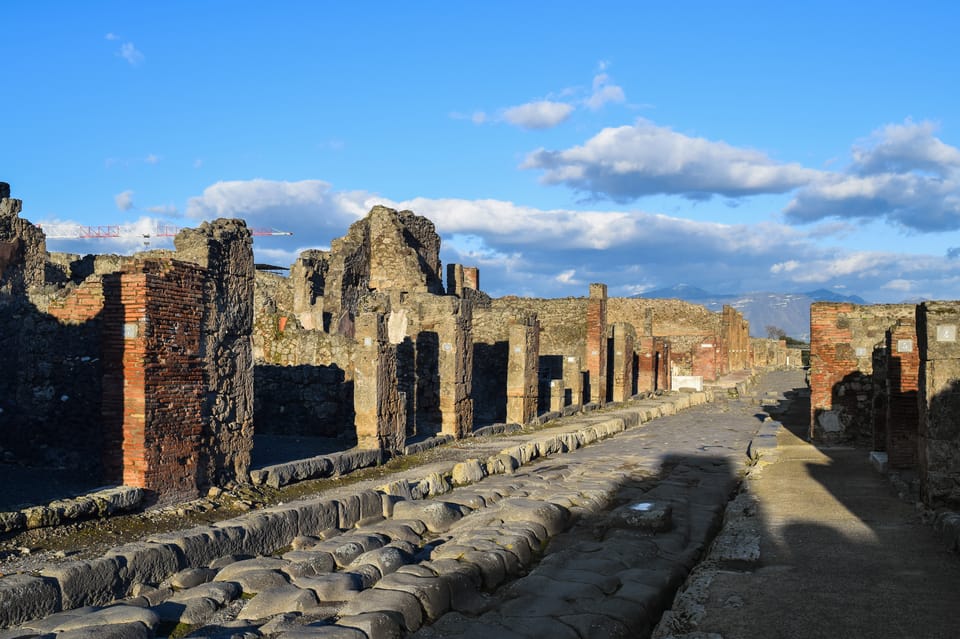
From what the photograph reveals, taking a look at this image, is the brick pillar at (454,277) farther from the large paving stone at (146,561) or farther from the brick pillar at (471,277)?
the large paving stone at (146,561)

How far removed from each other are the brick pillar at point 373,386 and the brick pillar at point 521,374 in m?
5.87

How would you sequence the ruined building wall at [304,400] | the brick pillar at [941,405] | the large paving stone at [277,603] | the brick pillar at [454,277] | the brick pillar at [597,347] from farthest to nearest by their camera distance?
the brick pillar at [454,277]
the brick pillar at [597,347]
the ruined building wall at [304,400]
the brick pillar at [941,405]
the large paving stone at [277,603]

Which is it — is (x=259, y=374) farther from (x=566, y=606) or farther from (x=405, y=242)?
(x=405, y=242)

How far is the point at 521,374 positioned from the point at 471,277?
17.6 m

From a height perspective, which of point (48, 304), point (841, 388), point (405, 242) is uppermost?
point (405, 242)

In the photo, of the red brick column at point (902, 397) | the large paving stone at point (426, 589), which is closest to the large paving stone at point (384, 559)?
the large paving stone at point (426, 589)

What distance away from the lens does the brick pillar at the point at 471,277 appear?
1416 inches

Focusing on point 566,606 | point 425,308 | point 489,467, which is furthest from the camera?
point 425,308

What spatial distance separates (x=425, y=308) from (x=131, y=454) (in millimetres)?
11054

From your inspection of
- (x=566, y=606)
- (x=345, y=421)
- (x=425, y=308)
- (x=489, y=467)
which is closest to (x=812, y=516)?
(x=566, y=606)

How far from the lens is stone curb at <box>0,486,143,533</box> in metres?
7.14

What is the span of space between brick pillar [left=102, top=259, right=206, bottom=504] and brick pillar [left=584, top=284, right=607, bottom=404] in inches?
712

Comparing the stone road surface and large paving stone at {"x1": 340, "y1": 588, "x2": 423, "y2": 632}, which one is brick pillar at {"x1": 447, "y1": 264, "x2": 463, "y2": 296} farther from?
large paving stone at {"x1": 340, "y1": 588, "x2": 423, "y2": 632}

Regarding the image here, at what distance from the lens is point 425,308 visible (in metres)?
19.2
